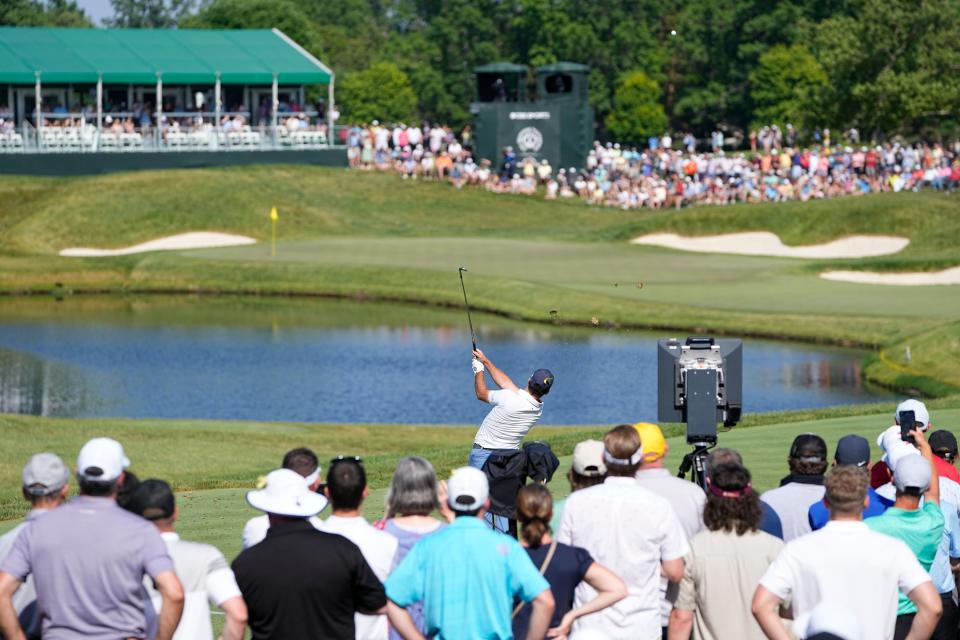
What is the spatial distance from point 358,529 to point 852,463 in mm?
2985

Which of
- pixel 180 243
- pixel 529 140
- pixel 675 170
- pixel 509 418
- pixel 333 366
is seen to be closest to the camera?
pixel 509 418

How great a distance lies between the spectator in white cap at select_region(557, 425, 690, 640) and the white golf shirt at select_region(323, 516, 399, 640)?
0.97 m

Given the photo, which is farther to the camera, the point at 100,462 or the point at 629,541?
the point at 629,541

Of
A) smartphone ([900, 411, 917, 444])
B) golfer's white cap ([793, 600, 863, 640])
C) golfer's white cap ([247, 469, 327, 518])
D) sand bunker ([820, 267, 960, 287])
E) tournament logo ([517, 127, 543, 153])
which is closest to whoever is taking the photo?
golfer's white cap ([793, 600, 863, 640])

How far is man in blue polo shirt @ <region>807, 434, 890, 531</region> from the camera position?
948 centimetres

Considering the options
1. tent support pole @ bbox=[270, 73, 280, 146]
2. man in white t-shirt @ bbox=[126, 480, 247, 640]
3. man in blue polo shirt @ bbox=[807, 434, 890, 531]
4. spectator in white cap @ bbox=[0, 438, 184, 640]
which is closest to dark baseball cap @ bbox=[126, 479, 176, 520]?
man in white t-shirt @ bbox=[126, 480, 247, 640]

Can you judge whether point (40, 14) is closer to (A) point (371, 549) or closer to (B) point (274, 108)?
(B) point (274, 108)

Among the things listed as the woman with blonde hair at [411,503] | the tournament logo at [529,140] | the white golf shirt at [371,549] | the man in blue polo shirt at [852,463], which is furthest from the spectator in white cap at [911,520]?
the tournament logo at [529,140]

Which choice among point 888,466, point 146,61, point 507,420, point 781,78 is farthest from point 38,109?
point 888,466

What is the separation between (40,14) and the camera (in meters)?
120

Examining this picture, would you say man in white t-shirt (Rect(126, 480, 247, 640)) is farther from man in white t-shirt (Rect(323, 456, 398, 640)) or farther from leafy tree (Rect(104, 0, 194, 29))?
leafy tree (Rect(104, 0, 194, 29))

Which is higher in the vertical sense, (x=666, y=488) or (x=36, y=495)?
(x=36, y=495)

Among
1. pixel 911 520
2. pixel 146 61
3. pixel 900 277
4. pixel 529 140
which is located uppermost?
pixel 146 61

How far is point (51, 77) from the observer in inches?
2554
